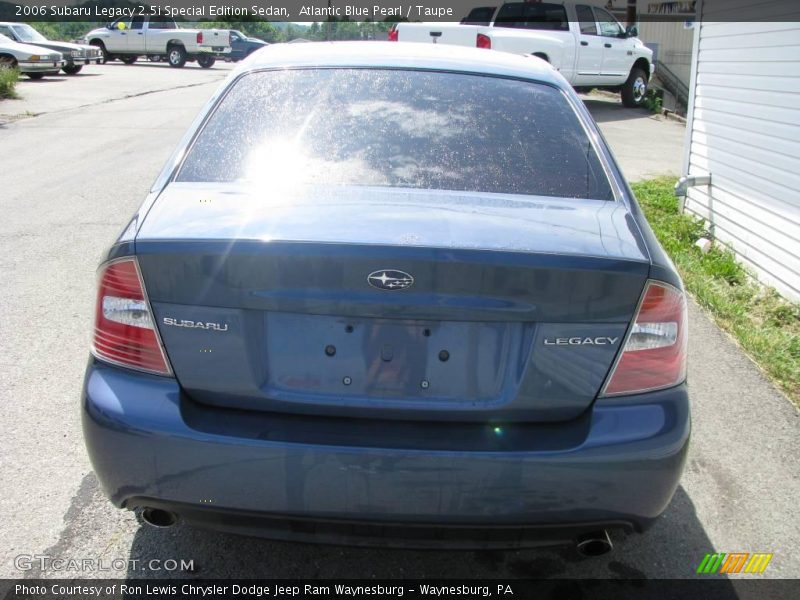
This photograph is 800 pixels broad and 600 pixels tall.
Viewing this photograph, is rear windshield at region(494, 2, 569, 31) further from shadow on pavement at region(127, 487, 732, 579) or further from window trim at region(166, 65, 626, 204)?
shadow on pavement at region(127, 487, 732, 579)

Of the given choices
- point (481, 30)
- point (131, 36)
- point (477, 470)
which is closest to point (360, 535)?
point (477, 470)

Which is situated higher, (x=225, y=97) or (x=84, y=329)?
(x=225, y=97)

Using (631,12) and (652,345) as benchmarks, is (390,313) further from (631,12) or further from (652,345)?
(631,12)

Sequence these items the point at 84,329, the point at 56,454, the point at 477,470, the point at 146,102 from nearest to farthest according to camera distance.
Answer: the point at 477,470
the point at 56,454
the point at 84,329
the point at 146,102

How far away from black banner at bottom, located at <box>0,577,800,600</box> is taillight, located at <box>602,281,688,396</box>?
0.82 metres

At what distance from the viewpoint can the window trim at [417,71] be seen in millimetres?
2766

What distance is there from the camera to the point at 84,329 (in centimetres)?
463

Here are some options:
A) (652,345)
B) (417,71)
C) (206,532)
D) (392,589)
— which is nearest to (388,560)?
(392,589)

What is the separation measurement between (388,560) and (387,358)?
97 cm

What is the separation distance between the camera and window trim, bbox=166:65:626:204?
2766mm

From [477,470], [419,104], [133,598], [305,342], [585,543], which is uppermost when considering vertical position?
[419,104]

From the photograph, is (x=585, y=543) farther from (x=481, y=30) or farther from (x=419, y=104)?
(x=481, y=30)

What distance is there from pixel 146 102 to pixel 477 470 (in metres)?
16.9

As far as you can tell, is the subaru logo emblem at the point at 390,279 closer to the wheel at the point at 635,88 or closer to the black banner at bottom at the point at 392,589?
the black banner at bottom at the point at 392,589
